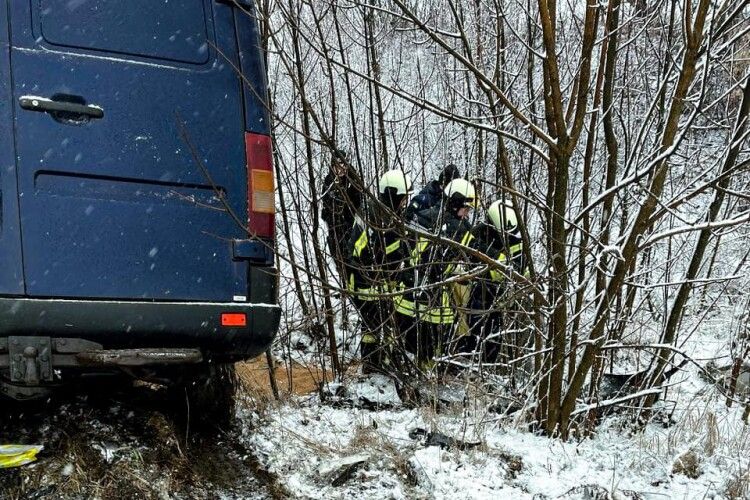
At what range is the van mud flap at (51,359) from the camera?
2707 mm

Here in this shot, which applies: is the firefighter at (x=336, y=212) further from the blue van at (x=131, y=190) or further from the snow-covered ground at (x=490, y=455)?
the blue van at (x=131, y=190)

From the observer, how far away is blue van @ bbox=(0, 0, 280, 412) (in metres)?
2.78

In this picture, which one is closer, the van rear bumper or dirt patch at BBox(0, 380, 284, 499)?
the van rear bumper

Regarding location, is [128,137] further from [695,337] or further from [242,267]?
[695,337]

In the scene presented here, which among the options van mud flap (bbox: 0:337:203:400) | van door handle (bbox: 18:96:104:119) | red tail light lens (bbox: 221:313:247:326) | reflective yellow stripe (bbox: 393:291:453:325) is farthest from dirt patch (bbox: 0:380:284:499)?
reflective yellow stripe (bbox: 393:291:453:325)

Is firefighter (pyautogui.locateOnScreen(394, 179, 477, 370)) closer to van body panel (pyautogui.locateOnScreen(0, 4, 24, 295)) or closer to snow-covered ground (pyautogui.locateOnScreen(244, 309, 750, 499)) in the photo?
snow-covered ground (pyautogui.locateOnScreen(244, 309, 750, 499))

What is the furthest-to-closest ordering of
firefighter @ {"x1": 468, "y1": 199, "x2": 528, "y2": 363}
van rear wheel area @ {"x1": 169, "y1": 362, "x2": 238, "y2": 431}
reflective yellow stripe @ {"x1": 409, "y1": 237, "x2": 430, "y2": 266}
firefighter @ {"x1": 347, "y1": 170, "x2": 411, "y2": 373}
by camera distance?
firefighter @ {"x1": 347, "y1": 170, "x2": 411, "y2": 373} < firefighter @ {"x1": 468, "y1": 199, "x2": 528, "y2": 363} < reflective yellow stripe @ {"x1": 409, "y1": 237, "x2": 430, "y2": 266} < van rear wheel area @ {"x1": 169, "y1": 362, "x2": 238, "y2": 431}

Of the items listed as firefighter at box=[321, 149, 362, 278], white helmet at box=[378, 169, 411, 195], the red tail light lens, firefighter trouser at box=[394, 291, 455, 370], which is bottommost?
firefighter trouser at box=[394, 291, 455, 370]

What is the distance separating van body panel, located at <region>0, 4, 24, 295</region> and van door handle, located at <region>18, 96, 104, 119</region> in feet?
0.21

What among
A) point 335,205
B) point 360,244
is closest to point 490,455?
point 360,244

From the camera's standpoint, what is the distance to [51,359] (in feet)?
9.07

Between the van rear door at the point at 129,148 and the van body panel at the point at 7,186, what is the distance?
3 centimetres

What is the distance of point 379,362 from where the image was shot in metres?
5.10

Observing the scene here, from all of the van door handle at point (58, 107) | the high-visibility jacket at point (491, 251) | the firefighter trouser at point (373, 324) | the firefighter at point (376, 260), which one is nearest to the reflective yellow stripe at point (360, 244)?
the firefighter at point (376, 260)
